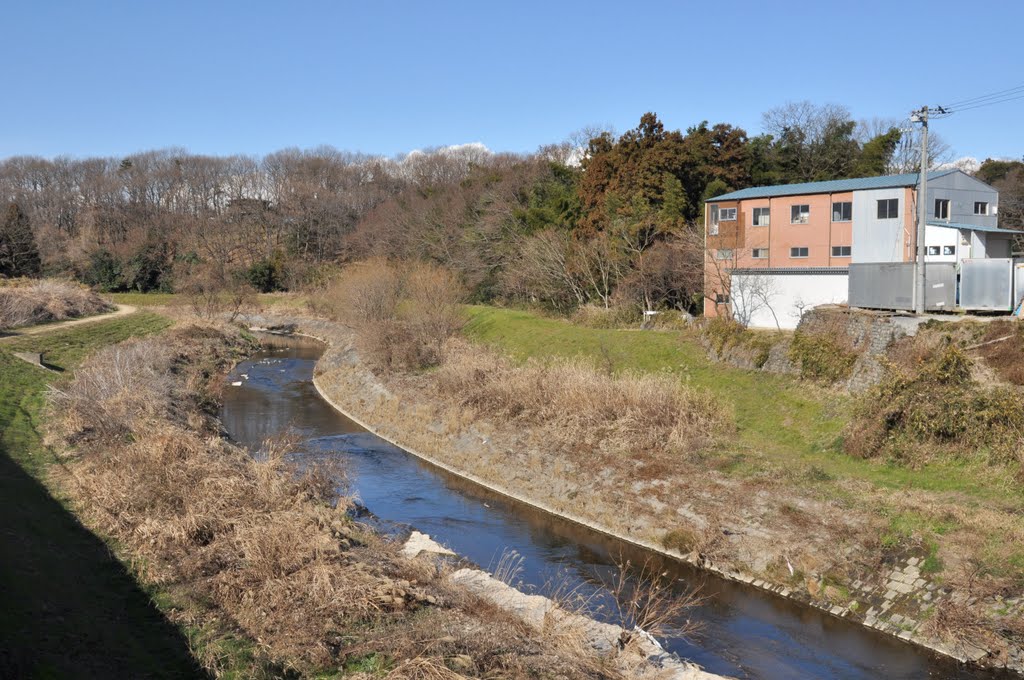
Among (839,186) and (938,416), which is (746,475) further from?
(839,186)

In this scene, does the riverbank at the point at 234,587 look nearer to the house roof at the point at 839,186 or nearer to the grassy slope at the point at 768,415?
the grassy slope at the point at 768,415

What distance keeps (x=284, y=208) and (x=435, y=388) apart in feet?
167

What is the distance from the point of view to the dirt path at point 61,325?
35500 millimetres

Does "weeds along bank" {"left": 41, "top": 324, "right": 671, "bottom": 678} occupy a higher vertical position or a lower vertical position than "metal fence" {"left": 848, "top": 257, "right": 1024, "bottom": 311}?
lower

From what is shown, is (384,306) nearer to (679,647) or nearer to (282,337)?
(282,337)

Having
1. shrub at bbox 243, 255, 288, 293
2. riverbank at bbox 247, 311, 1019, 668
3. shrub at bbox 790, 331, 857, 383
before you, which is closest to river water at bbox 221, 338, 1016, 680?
riverbank at bbox 247, 311, 1019, 668

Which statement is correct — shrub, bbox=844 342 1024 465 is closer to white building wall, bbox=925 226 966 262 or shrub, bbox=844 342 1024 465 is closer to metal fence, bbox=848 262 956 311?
metal fence, bbox=848 262 956 311

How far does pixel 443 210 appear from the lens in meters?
56.6

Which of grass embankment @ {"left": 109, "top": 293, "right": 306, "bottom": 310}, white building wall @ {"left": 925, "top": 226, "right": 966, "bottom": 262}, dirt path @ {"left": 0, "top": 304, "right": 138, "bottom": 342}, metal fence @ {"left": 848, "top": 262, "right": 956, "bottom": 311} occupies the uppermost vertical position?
white building wall @ {"left": 925, "top": 226, "right": 966, "bottom": 262}

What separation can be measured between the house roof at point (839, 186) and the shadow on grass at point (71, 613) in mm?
27243

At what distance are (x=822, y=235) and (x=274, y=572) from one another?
2577 cm

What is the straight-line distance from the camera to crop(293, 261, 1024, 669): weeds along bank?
13328 mm

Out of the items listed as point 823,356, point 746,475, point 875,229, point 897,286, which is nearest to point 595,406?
point 746,475

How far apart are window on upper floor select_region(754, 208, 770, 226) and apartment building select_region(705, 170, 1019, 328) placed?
0.04 m
